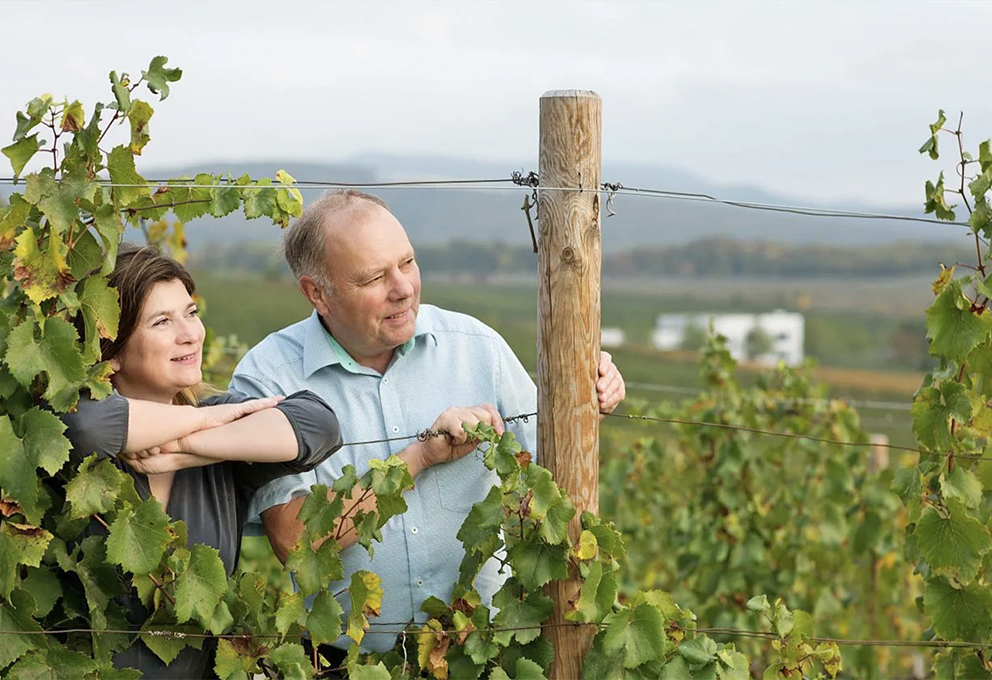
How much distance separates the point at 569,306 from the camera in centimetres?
256

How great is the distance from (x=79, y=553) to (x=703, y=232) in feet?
328

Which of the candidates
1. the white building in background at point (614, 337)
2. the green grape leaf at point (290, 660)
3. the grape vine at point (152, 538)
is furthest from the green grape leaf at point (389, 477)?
the white building in background at point (614, 337)

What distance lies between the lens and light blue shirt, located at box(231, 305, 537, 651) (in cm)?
280

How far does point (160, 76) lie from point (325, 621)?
1.15 meters

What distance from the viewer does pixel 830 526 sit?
6.28m

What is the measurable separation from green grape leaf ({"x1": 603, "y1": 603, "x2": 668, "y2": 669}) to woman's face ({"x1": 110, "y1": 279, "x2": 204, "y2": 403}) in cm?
101

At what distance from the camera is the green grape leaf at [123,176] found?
243 centimetres

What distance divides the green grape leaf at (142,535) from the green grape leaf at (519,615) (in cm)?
70

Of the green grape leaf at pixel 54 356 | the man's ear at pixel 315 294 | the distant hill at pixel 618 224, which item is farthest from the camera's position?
the distant hill at pixel 618 224

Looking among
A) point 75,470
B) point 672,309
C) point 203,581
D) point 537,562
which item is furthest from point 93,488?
point 672,309

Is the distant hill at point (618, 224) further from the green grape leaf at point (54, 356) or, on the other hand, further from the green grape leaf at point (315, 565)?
the green grape leaf at point (54, 356)

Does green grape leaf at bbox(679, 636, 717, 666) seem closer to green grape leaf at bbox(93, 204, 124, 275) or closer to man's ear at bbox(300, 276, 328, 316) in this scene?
man's ear at bbox(300, 276, 328, 316)

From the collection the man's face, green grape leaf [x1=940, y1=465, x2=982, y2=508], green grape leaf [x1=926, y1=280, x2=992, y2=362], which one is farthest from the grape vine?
green grape leaf [x1=926, y1=280, x2=992, y2=362]

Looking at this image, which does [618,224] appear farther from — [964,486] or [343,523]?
[343,523]
